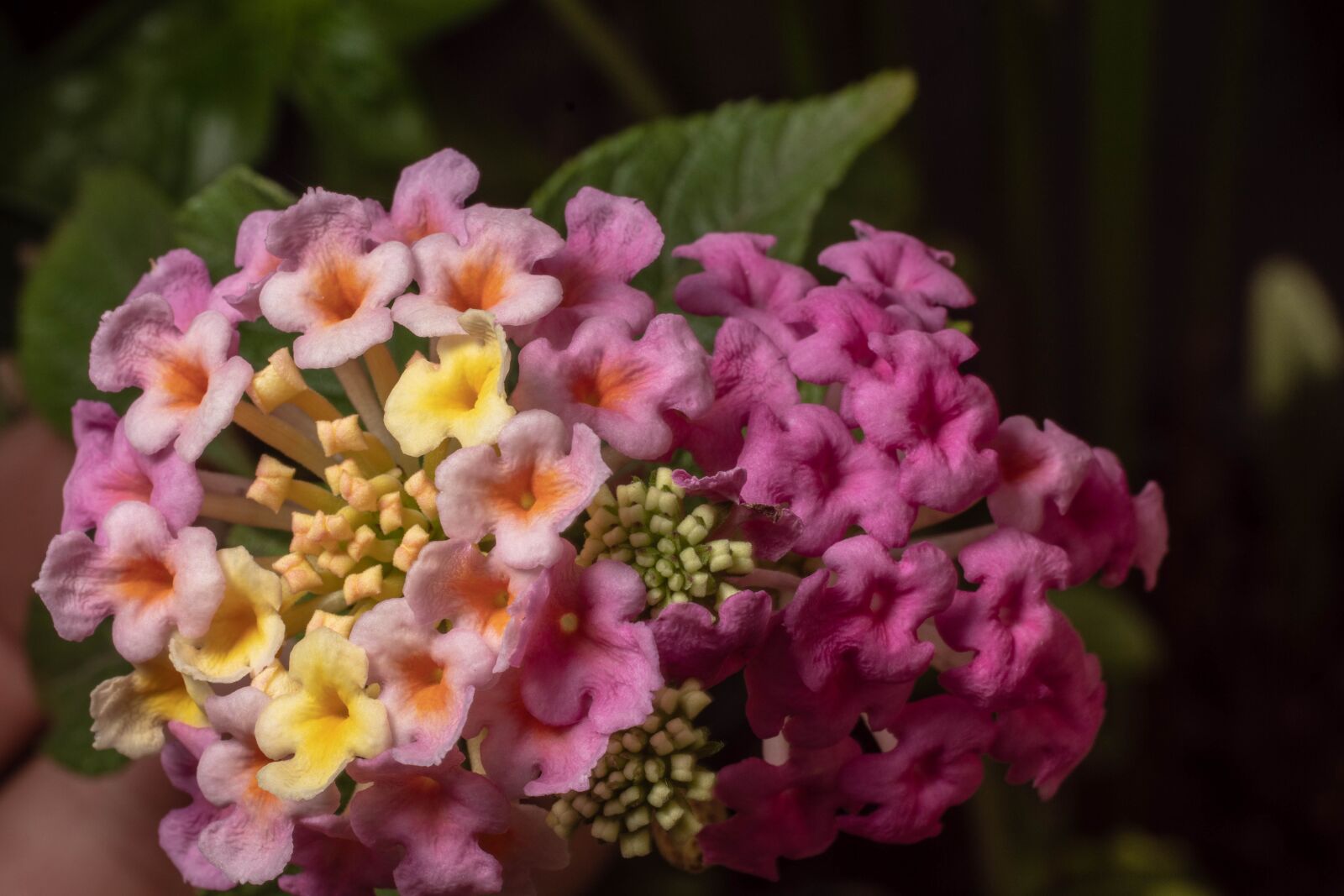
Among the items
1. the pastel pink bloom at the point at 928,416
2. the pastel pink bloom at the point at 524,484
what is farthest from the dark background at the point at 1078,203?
the pastel pink bloom at the point at 524,484

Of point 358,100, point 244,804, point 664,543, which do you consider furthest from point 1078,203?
point 244,804

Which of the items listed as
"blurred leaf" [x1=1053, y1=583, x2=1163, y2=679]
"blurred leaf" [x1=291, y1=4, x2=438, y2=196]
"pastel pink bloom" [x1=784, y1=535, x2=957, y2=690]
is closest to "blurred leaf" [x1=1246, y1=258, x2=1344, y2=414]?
"blurred leaf" [x1=1053, y1=583, x2=1163, y2=679]

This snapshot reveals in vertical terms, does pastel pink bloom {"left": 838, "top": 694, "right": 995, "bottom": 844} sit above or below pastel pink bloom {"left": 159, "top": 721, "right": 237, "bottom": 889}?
below

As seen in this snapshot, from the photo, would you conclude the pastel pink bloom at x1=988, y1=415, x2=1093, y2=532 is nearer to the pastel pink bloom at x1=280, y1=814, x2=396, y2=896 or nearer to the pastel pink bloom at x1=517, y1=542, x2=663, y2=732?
the pastel pink bloom at x1=517, y1=542, x2=663, y2=732

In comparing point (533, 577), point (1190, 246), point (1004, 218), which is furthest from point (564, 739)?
point (1190, 246)

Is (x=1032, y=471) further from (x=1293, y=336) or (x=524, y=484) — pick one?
(x=1293, y=336)
